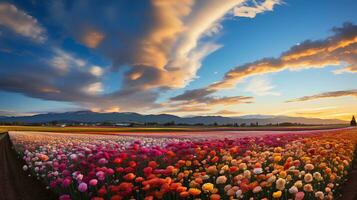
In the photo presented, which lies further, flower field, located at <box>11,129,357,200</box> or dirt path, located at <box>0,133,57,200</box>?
dirt path, located at <box>0,133,57,200</box>

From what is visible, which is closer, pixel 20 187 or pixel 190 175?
pixel 190 175

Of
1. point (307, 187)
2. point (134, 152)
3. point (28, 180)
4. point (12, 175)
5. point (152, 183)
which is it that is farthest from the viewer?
point (12, 175)

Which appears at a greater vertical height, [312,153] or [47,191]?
[312,153]

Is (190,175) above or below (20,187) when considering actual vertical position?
above

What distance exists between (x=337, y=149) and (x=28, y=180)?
1162cm

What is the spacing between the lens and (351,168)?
639 inches

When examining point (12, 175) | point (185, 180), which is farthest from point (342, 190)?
point (12, 175)

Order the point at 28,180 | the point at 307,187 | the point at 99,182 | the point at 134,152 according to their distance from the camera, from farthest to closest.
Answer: the point at 28,180
the point at 134,152
the point at 99,182
the point at 307,187

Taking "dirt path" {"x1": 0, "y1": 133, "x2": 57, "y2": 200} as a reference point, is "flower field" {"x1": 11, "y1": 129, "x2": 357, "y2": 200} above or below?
above

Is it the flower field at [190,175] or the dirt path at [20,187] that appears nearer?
the flower field at [190,175]

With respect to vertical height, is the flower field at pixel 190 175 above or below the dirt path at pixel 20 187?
above

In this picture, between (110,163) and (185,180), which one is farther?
(110,163)

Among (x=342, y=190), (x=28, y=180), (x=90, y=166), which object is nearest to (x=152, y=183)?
(x=90, y=166)

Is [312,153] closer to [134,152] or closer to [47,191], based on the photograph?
[134,152]
